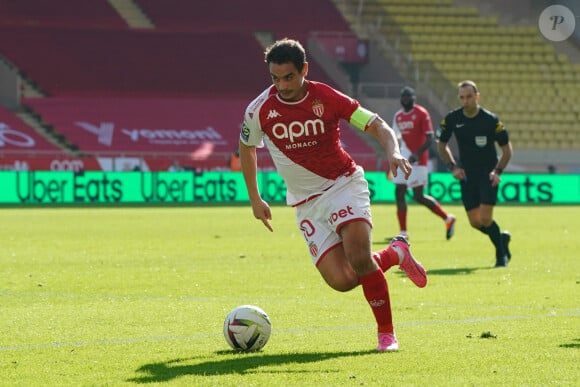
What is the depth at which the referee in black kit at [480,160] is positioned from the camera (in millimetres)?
14633

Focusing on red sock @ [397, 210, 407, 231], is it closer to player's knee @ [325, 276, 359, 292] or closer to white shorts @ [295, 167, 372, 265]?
white shorts @ [295, 167, 372, 265]

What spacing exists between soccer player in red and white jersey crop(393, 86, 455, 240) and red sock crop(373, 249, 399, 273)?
1069cm

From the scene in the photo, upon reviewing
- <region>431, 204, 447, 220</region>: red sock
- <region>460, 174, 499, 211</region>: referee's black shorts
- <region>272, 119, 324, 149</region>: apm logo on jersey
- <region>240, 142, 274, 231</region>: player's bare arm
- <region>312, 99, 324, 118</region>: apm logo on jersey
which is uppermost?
<region>431, 204, 447, 220</region>: red sock

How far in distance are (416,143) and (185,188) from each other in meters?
15.7

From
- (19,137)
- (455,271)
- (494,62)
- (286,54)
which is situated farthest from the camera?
(494,62)

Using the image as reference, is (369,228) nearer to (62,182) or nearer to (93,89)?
(62,182)

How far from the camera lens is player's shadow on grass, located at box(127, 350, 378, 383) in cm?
668

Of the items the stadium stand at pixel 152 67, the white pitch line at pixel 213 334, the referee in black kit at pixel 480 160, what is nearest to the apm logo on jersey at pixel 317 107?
the white pitch line at pixel 213 334

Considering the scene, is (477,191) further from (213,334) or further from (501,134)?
(213,334)

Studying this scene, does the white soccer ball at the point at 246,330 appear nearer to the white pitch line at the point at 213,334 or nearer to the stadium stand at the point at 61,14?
the white pitch line at the point at 213,334

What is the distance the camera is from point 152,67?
149ft

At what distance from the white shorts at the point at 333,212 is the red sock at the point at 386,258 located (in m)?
0.53

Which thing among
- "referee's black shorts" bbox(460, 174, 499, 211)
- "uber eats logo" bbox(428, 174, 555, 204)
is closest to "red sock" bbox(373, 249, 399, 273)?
"referee's black shorts" bbox(460, 174, 499, 211)

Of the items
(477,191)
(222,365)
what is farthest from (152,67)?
(222,365)
